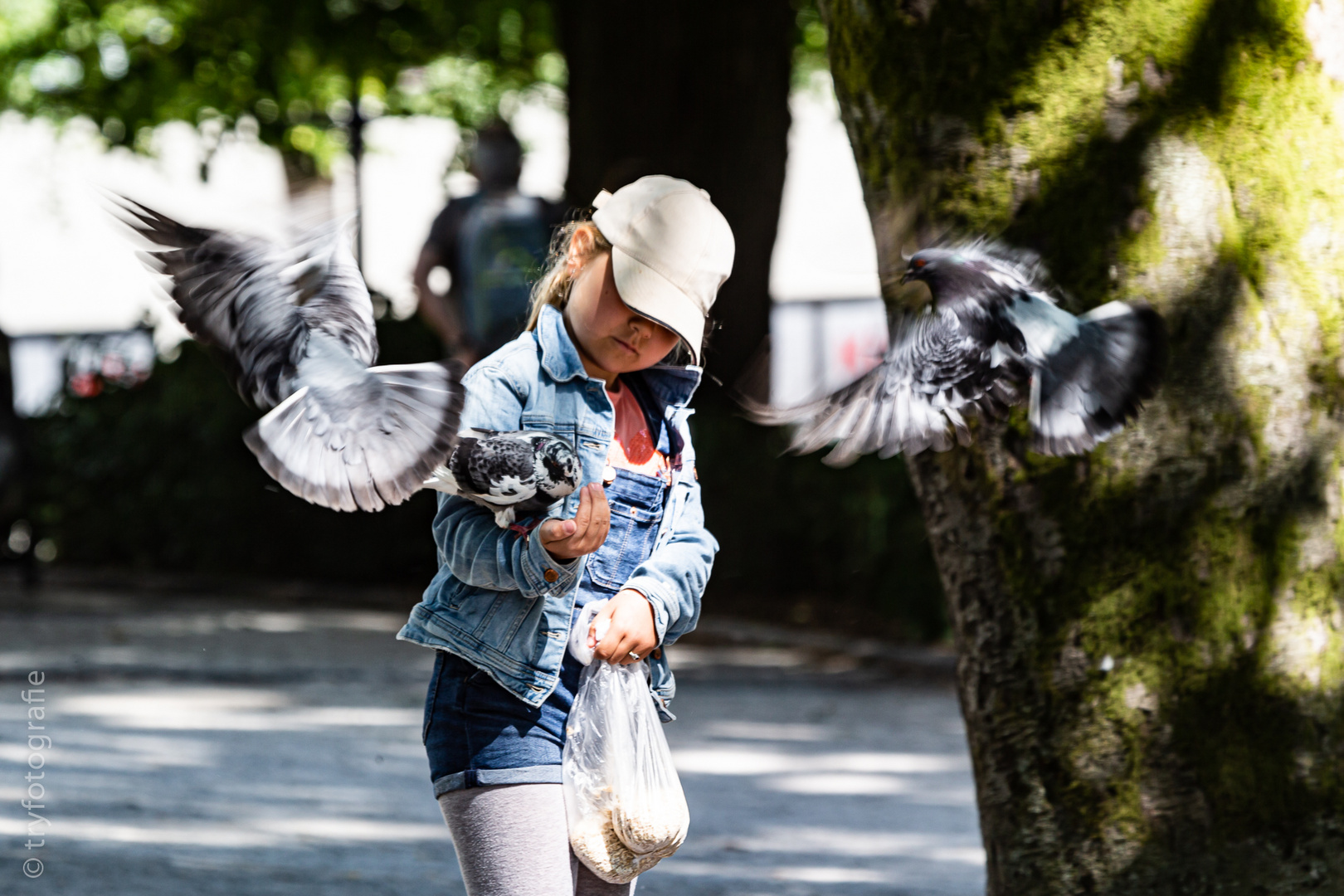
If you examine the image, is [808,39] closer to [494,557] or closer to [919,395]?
[919,395]

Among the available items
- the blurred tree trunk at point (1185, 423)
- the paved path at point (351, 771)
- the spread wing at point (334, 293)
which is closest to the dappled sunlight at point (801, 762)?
the paved path at point (351, 771)

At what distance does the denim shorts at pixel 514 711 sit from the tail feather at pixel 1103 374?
0.66 meters

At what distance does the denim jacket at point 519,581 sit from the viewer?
2582 millimetres

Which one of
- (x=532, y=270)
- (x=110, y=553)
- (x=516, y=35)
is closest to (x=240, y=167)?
(x=516, y=35)

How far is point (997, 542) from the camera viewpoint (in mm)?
3486

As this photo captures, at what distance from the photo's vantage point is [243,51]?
38.5ft

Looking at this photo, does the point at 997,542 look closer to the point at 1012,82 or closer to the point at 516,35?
the point at 1012,82

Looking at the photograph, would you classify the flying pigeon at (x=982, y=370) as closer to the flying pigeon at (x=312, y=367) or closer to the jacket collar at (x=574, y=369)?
the jacket collar at (x=574, y=369)

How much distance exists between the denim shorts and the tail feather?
0.66 meters

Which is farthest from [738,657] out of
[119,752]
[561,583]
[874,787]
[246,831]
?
[561,583]

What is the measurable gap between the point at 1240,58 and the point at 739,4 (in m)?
7.62

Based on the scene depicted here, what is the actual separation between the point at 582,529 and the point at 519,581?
136mm

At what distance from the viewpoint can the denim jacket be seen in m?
2.58

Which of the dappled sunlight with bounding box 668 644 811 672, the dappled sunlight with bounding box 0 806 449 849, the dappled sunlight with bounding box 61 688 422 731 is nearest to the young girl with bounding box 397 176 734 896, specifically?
the dappled sunlight with bounding box 0 806 449 849
